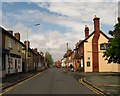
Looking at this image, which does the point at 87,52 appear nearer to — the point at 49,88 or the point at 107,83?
the point at 107,83

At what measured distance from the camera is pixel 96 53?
58562mm

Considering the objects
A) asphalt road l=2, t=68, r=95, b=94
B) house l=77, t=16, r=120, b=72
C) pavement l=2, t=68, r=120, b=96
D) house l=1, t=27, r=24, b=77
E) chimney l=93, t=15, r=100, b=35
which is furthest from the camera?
chimney l=93, t=15, r=100, b=35

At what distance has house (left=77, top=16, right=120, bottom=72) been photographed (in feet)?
190

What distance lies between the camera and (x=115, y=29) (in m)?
39.1

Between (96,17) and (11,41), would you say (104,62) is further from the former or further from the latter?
(11,41)

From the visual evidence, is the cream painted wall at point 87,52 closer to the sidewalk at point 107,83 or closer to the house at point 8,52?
the house at point 8,52

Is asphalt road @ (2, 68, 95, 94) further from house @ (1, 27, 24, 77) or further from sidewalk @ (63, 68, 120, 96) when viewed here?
house @ (1, 27, 24, 77)

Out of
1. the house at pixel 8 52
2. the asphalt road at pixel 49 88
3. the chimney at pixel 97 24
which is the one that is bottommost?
the asphalt road at pixel 49 88

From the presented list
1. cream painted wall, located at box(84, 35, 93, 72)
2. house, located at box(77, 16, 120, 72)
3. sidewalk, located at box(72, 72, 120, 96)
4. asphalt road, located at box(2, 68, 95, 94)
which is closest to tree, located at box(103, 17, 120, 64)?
sidewalk, located at box(72, 72, 120, 96)

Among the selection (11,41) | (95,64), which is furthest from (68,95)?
(95,64)

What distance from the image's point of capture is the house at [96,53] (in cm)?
5791

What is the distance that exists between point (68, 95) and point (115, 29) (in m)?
24.4

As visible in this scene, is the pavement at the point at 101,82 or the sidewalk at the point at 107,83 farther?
the pavement at the point at 101,82

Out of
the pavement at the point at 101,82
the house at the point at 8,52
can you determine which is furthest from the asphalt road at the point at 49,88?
the house at the point at 8,52
